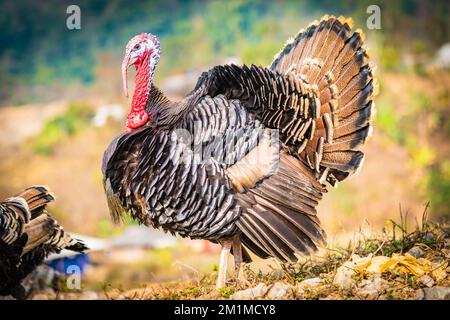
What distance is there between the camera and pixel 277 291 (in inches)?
169

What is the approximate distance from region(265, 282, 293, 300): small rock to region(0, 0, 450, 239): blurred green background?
16.5ft

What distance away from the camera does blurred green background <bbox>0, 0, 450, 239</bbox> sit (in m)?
9.66

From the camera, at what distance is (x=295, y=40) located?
5.04 m

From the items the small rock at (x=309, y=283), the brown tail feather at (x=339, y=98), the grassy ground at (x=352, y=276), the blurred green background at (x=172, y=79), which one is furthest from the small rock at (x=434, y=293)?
the blurred green background at (x=172, y=79)

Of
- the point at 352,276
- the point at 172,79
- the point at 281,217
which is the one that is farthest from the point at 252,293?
the point at 172,79

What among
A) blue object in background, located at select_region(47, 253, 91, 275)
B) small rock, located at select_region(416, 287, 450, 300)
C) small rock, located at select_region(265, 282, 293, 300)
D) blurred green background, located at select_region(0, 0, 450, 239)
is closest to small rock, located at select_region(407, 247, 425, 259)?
small rock, located at select_region(416, 287, 450, 300)

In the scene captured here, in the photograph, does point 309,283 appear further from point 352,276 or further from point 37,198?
point 37,198

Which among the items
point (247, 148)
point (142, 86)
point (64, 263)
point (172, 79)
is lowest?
point (64, 263)

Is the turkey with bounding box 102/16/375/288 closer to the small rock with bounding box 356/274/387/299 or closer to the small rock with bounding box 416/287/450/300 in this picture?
the small rock with bounding box 356/274/387/299

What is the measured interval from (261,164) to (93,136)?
6.38 meters

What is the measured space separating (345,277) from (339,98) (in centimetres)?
124

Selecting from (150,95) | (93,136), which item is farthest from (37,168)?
(150,95)

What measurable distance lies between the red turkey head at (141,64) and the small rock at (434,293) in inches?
85.4

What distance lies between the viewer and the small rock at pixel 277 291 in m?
4.27
